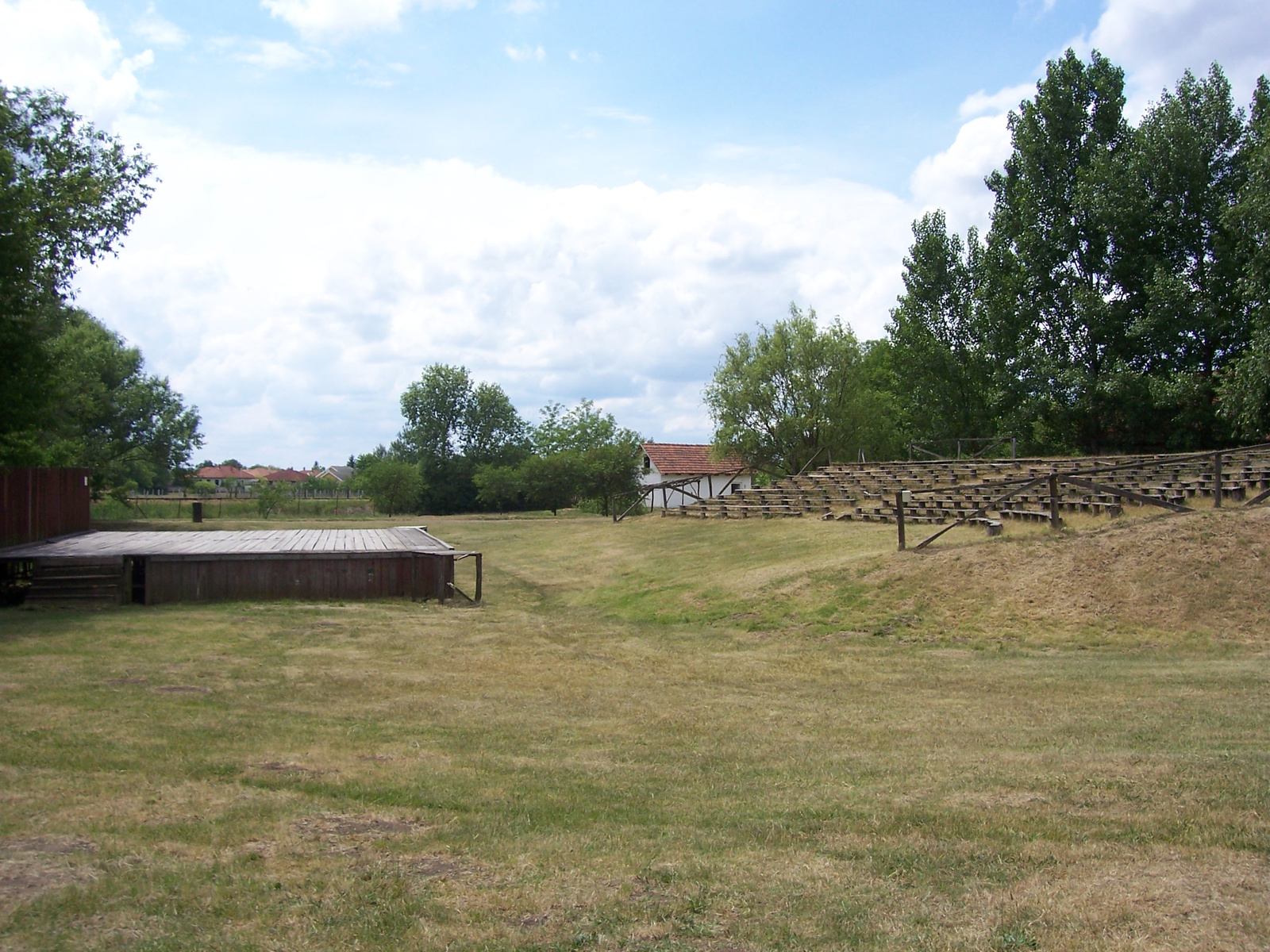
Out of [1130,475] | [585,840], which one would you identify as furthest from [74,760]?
[1130,475]

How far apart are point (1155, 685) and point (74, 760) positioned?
11384 millimetres

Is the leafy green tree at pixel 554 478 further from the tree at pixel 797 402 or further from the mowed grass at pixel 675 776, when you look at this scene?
the mowed grass at pixel 675 776

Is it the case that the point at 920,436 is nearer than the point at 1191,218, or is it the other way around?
the point at 1191,218

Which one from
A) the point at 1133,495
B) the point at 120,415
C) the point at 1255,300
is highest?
the point at 1255,300

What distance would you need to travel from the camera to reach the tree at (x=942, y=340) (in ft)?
149

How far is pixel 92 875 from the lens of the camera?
478 centimetres

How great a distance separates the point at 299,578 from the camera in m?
20.7

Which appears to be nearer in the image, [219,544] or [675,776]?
[675,776]

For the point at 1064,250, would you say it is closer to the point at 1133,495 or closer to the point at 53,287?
the point at 1133,495

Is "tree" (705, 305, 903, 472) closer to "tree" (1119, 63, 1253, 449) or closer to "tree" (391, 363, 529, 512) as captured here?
"tree" (1119, 63, 1253, 449)

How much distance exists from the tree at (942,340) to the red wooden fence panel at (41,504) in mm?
36275

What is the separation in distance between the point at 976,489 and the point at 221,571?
17963 mm

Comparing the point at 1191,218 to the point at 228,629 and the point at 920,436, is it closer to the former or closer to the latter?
the point at 920,436

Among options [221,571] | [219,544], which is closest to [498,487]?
[219,544]
